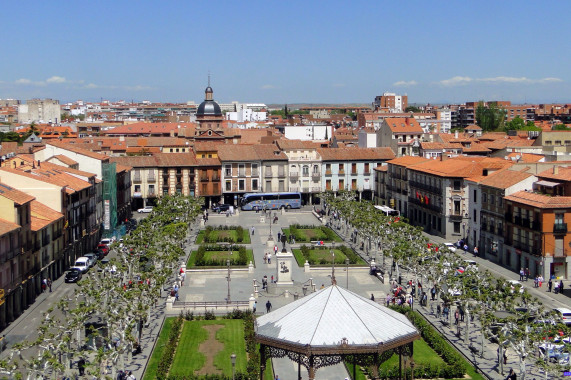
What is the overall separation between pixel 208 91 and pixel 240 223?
226 ft

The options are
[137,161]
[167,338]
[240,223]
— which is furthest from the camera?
[137,161]

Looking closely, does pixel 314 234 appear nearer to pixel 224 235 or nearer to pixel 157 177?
pixel 224 235

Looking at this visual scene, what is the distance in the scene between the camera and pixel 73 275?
2308 inches

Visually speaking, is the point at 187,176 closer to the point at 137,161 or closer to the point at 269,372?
the point at 137,161

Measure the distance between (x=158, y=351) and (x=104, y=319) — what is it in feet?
11.1

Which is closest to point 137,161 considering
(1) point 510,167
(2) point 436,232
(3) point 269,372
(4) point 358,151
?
(4) point 358,151

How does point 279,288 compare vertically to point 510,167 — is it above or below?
below

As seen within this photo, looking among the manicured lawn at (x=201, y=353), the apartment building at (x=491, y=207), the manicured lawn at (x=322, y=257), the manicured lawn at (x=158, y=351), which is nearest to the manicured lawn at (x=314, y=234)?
the manicured lawn at (x=322, y=257)

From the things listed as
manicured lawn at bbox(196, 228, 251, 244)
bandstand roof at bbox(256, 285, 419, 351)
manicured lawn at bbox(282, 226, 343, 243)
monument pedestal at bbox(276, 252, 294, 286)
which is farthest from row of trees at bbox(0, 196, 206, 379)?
manicured lawn at bbox(282, 226, 343, 243)

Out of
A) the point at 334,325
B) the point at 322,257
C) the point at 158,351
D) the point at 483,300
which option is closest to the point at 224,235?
the point at 322,257

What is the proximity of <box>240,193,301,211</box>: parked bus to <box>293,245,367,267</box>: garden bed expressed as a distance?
32.6 m

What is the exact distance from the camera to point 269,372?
1460 inches

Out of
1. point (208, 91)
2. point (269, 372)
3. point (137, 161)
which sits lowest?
point (269, 372)

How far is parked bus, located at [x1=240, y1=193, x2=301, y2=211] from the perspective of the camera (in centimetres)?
10631
